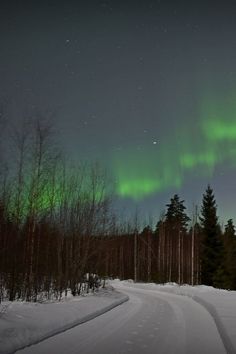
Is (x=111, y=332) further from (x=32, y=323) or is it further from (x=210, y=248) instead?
(x=210, y=248)

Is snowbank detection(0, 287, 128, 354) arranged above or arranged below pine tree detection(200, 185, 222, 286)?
below

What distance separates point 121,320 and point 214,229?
1610 inches

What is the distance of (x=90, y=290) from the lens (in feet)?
97.6

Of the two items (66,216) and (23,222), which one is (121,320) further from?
(66,216)

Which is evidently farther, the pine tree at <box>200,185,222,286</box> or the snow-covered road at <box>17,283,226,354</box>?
the pine tree at <box>200,185,222,286</box>

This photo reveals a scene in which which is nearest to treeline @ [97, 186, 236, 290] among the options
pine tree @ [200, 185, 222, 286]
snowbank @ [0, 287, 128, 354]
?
pine tree @ [200, 185, 222, 286]

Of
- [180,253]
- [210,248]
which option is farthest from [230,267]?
[180,253]

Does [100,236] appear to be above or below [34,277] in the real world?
above

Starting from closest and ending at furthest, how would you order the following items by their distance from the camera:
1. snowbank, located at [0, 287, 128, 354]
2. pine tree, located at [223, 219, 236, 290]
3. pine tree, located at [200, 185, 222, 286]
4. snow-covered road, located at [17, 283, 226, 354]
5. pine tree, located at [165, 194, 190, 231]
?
snowbank, located at [0, 287, 128, 354], snow-covered road, located at [17, 283, 226, 354], pine tree, located at [200, 185, 222, 286], pine tree, located at [223, 219, 236, 290], pine tree, located at [165, 194, 190, 231]

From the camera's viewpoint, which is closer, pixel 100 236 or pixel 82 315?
pixel 82 315

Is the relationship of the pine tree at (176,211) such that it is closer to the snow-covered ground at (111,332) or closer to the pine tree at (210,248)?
the pine tree at (210,248)

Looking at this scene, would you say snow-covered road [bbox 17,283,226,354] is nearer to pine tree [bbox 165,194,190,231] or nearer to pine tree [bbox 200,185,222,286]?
pine tree [bbox 200,185,222,286]

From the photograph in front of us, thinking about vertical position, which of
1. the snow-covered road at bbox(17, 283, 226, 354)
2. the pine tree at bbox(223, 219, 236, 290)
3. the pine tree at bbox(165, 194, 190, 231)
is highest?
the pine tree at bbox(165, 194, 190, 231)

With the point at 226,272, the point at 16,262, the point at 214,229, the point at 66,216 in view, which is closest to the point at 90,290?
the point at 66,216
